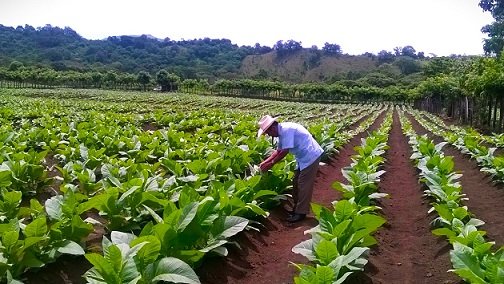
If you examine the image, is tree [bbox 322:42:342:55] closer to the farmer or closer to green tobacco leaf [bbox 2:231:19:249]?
the farmer

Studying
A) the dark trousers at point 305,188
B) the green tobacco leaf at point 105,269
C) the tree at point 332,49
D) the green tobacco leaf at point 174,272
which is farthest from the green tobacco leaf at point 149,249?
the tree at point 332,49

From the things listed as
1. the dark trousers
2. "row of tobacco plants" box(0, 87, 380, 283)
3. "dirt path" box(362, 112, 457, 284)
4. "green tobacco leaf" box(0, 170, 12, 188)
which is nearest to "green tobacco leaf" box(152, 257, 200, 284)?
"row of tobacco plants" box(0, 87, 380, 283)

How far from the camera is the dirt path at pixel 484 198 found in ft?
19.8

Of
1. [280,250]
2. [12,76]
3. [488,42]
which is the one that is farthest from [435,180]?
[12,76]

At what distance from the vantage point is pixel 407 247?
584 centimetres

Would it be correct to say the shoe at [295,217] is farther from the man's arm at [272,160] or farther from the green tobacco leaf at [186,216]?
the green tobacco leaf at [186,216]

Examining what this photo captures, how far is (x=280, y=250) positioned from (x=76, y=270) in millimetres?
2350

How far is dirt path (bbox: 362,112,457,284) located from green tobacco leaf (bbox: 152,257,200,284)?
6.64 feet

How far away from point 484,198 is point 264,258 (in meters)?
4.94

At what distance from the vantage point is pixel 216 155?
7789mm

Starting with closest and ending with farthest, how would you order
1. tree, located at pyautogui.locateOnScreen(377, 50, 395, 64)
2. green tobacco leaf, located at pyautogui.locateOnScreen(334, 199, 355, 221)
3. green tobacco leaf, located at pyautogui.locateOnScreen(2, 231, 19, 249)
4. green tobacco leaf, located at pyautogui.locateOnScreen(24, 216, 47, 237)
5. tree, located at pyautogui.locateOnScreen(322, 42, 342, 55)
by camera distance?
green tobacco leaf, located at pyautogui.locateOnScreen(2, 231, 19, 249), green tobacco leaf, located at pyautogui.locateOnScreen(24, 216, 47, 237), green tobacco leaf, located at pyautogui.locateOnScreen(334, 199, 355, 221), tree, located at pyautogui.locateOnScreen(377, 50, 395, 64), tree, located at pyautogui.locateOnScreen(322, 42, 342, 55)

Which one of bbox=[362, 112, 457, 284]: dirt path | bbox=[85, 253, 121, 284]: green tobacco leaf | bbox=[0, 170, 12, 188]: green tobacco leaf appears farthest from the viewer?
bbox=[0, 170, 12, 188]: green tobacco leaf

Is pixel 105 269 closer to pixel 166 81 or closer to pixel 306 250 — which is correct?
pixel 306 250

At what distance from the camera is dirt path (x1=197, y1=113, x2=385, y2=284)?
4.52 metres
